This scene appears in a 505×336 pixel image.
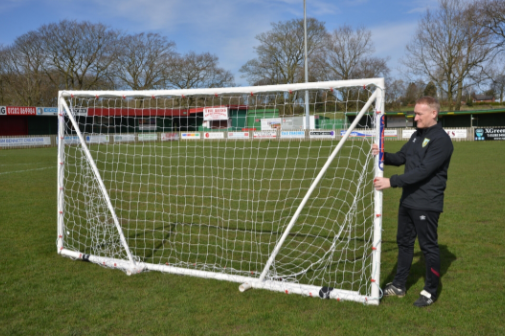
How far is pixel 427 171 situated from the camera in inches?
139

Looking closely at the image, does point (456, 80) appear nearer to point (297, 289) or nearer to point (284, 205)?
point (284, 205)

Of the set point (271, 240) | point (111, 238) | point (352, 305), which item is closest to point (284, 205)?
point (271, 240)

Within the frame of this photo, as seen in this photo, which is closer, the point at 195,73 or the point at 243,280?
the point at 243,280

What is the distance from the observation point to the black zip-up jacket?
352cm

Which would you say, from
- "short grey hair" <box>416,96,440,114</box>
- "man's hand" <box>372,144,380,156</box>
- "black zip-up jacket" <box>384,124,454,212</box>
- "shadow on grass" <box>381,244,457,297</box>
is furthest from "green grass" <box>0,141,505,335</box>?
"short grey hair" <box>416,96,440,114</box>

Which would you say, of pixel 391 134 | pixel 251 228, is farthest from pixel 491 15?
pixel 251 228

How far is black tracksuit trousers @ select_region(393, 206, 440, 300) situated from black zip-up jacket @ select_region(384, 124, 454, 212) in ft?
0.31

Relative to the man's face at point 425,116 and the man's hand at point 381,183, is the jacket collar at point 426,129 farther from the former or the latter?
the man's hand at point 381,183

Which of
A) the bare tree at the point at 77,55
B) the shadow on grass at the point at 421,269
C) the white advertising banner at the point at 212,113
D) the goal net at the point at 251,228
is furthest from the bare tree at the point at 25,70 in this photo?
the shadow on grass at the point at 421,269

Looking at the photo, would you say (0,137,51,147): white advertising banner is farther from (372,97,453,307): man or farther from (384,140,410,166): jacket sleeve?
(372,97,453,307): man

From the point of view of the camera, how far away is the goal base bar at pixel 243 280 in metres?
3.96

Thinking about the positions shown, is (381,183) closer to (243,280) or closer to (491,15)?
(243,280)

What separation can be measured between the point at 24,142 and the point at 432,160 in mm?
28626

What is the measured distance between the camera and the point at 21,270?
4797 mm
